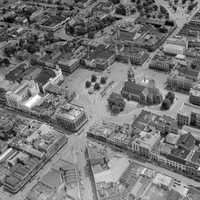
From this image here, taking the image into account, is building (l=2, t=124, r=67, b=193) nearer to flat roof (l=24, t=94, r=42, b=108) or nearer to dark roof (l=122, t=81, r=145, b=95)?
flat roof (l=24, t=94, r=42, b=108)

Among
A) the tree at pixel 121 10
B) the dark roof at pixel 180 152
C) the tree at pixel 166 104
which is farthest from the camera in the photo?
the tree at pixel 121 10

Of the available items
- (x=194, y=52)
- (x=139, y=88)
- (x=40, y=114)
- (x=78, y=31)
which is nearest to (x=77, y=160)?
(x=40, y=114)

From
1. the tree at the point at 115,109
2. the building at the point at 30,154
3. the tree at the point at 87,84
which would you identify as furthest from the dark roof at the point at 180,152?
the tree at the point at 87,84

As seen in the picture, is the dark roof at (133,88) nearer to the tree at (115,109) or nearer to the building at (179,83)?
the tree at (115,109)

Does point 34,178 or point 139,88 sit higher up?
point 139,88

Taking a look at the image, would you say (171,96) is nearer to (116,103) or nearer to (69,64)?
(116,103)

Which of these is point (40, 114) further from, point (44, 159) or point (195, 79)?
point (195, 79)
